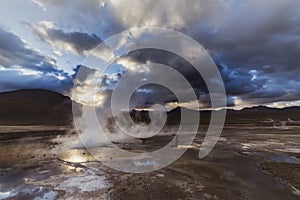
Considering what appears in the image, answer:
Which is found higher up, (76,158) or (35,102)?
(35,102)

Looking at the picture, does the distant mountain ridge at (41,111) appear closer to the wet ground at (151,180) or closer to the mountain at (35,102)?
the mountain at (35,102)

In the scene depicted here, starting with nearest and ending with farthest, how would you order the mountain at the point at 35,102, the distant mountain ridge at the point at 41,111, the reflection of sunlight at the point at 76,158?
the reflection of sunlight at the point at 76,158, the distant mountain ridge at the point at 41,111, the mountain at the point at 35,102

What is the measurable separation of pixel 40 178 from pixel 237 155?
41.3 feet

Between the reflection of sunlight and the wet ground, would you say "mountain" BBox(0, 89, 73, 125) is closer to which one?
the reflection of sunlight

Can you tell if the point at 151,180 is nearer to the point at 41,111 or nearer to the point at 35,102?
the point at 41,111

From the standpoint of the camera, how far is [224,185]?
10.2 metres

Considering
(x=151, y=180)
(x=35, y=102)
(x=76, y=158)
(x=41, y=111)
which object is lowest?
(x=151, y=180)

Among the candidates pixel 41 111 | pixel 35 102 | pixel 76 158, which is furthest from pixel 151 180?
pixel 35 102

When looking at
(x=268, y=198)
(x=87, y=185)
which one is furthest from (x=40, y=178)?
(x=268, y=198)

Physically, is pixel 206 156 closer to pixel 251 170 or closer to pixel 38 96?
pixel 251 170

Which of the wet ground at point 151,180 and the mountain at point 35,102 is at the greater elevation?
the mountain at point 35,102

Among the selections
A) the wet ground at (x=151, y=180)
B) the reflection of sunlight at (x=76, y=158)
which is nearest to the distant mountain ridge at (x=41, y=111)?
the reflection of sunlight at (x=76, y=158)

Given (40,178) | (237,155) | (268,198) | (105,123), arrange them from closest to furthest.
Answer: (268,198)
(40,178)
(237,155)
(105,123)

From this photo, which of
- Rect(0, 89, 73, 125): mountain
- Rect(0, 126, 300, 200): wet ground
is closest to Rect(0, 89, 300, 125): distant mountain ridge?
Rect(0, 89, 73, 125): mountain
